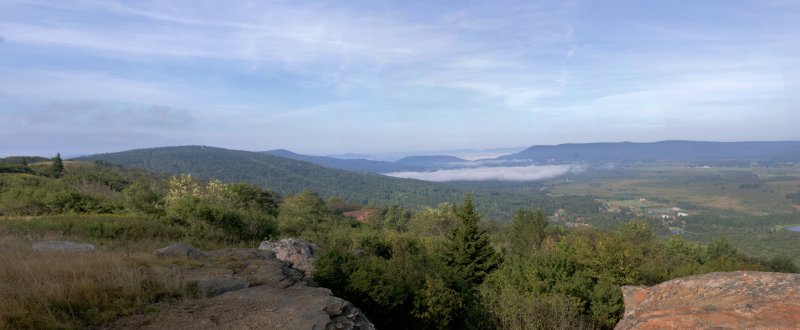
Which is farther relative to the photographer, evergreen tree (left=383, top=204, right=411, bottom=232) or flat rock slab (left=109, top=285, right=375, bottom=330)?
evergreen tree (left=383, top=204, right=411, bottom=232)

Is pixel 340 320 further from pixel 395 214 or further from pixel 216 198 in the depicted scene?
pixel 395 214

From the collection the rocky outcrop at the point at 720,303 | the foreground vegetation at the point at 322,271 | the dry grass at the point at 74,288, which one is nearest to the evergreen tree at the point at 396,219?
the foreground vegetation at the point at 322,271

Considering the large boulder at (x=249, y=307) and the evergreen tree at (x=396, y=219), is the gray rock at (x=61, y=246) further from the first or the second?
the evergreen tree at (x=396, y=219)

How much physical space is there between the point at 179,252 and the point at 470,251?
2303 cm

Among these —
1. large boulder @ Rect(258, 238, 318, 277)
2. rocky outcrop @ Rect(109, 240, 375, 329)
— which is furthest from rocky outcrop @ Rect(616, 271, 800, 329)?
large boulder @ Rect(258, 238, 318, 277)

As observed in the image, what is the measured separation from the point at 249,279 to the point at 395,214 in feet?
233

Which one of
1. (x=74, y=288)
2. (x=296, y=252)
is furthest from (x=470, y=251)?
(x=74, y=288)

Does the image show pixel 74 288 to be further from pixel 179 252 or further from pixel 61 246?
pixel 61 246

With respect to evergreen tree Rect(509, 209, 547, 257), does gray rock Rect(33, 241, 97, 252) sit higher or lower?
higher

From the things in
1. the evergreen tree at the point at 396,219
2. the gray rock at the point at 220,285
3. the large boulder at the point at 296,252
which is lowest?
the evergreen tree at the point at 396,219

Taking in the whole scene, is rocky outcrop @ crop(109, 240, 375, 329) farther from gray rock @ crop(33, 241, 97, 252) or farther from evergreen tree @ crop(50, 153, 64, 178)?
evergreen tree @ crop(50, 153, 64, 178)

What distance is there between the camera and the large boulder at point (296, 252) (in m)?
16.9

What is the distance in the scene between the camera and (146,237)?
754 inches

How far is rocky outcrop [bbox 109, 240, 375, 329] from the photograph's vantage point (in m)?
7.44
